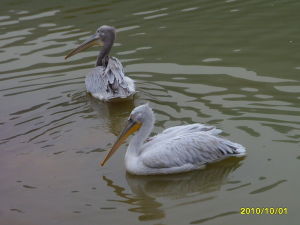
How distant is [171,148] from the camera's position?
5.39 metres

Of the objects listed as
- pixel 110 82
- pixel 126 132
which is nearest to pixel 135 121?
pixel 126 132

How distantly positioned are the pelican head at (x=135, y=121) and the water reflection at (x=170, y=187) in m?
0.27

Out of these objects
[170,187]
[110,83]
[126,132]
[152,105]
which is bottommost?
[170,187]

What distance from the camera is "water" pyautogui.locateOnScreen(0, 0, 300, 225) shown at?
4.94 metres

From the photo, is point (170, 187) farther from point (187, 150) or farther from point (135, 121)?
point (135, 121)

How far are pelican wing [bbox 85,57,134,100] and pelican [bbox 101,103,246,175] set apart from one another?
1616mm

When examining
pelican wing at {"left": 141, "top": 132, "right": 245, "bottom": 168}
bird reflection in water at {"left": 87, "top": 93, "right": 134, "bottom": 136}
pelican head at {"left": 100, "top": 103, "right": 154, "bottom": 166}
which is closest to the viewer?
pelican wing at {"left": 141, "top": 132, "right": 245, "bottom": 168}

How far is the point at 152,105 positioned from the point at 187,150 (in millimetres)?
1536

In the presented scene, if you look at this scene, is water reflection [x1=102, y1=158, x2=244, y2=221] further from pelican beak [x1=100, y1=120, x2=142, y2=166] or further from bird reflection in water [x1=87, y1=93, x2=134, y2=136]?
bird reflection in water [x1=87, y1=93, x2=134, y2=136]

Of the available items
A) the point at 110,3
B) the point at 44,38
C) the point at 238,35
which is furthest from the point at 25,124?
the point at 110,3

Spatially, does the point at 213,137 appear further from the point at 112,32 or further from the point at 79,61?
the point at 79,61

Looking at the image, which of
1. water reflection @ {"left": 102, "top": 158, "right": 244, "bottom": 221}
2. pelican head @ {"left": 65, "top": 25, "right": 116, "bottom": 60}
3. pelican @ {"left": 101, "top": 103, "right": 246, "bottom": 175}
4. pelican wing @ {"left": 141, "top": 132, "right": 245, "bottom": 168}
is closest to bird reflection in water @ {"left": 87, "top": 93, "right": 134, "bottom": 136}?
pelican head @ {"left": 65, "top": 25, "right": 116, "bottom": 60}

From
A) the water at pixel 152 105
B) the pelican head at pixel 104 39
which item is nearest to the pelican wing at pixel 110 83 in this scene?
the water at pixel 152 105

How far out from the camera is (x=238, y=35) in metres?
8.84
